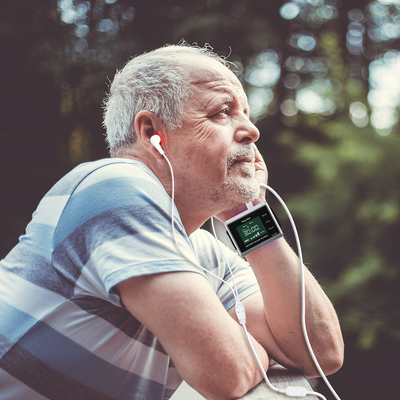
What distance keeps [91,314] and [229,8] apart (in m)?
4.42

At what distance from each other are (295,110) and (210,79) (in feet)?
14.0

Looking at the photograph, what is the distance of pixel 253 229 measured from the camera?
1146mm

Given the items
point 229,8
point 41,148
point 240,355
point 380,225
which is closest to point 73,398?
point 240,355

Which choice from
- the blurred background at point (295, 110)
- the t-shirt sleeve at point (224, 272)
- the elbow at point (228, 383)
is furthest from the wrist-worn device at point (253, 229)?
the blurred background at point (295, 110)

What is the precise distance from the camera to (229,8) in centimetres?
448

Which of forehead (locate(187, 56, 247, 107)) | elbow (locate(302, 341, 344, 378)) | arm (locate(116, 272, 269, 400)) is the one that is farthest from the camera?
forehead (locate(187, 56, 247, 107))

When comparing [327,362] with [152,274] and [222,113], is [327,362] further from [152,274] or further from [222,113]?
[222,113]

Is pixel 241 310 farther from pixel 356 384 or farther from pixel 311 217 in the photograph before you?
pixel 356 384

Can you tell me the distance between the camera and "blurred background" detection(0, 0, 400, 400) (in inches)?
150

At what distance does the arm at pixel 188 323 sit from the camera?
2.36ft

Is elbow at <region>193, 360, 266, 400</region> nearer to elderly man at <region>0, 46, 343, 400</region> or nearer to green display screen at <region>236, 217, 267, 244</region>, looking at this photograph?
elderly man at <region>0, 46, 343, 400</region>

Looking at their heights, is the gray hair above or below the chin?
above

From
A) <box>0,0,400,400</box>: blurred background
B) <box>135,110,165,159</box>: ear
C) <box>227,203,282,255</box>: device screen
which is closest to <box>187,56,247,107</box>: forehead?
<box>135,110,165,159</box>: ear

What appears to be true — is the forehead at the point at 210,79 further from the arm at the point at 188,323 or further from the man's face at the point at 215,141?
the arm at the point at 188,323
